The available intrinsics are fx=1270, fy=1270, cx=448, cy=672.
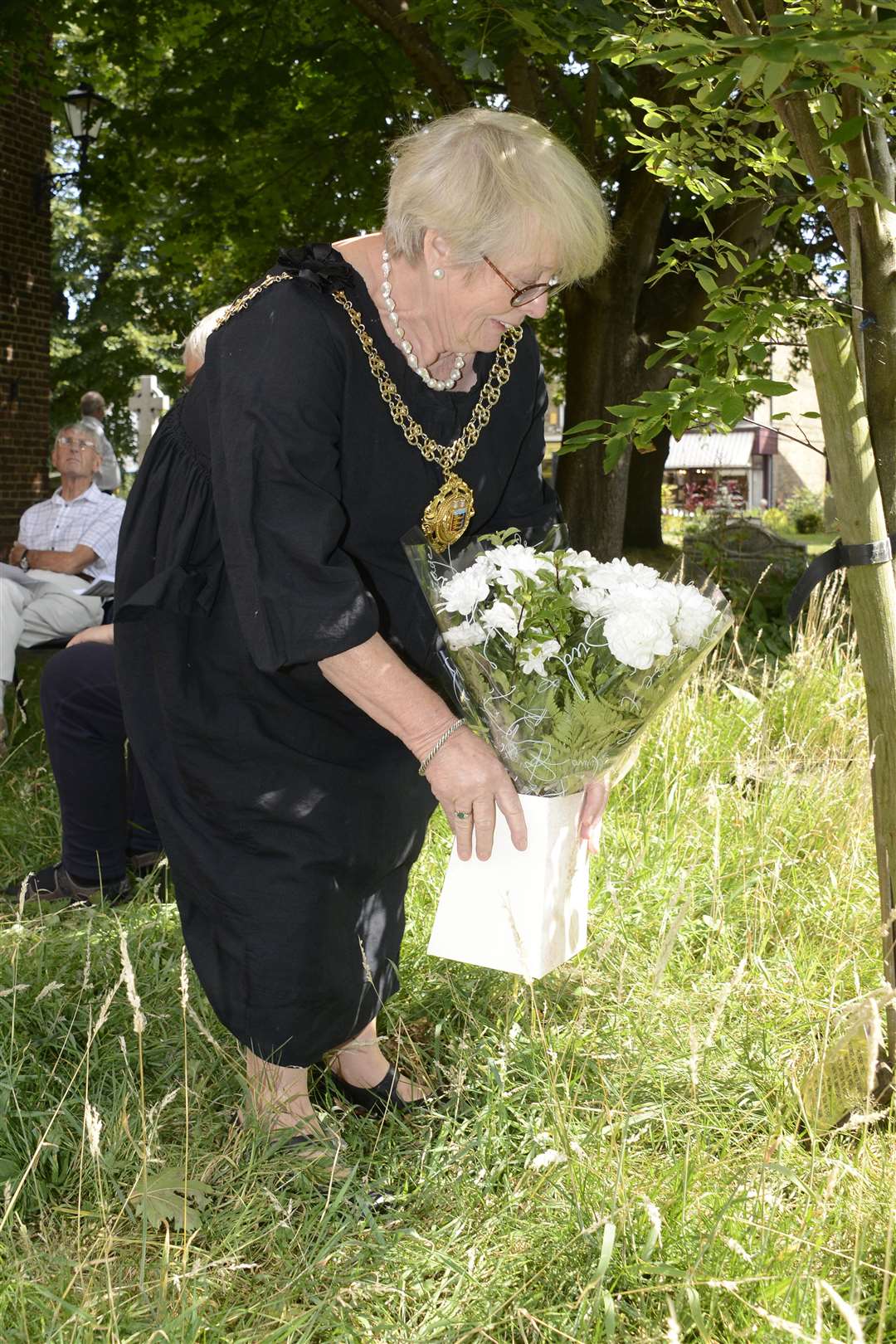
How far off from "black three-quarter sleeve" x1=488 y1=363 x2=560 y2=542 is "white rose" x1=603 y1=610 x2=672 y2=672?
0.65 metres

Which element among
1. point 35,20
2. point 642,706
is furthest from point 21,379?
point 642,706

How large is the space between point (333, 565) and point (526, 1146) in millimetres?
1242

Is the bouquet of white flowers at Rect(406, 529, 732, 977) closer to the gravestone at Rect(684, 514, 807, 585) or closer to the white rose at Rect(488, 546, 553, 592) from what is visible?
Result: the white rose at Rect(488, 546, 553, 592)

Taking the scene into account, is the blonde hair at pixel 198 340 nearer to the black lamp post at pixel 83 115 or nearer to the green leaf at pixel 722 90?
the green leaf at pixel 722 90

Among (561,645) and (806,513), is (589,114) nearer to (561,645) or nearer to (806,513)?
(561,645)

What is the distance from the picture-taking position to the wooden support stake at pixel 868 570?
7.79ft

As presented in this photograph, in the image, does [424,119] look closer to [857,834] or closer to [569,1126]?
[857,834]

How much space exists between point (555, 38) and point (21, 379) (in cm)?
734

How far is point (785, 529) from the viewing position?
35.9 metres

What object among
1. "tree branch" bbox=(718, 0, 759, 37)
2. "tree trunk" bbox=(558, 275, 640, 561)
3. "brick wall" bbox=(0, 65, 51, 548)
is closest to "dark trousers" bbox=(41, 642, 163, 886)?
"tree branch" bbox=(718, 0, 759, 37)

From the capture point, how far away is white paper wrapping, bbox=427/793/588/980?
2.24 metres

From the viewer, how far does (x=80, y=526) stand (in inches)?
256

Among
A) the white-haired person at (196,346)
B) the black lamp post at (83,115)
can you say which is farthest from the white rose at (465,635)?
the black lamp post at (83,115)

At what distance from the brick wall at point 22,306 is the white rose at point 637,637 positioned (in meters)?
10.0
